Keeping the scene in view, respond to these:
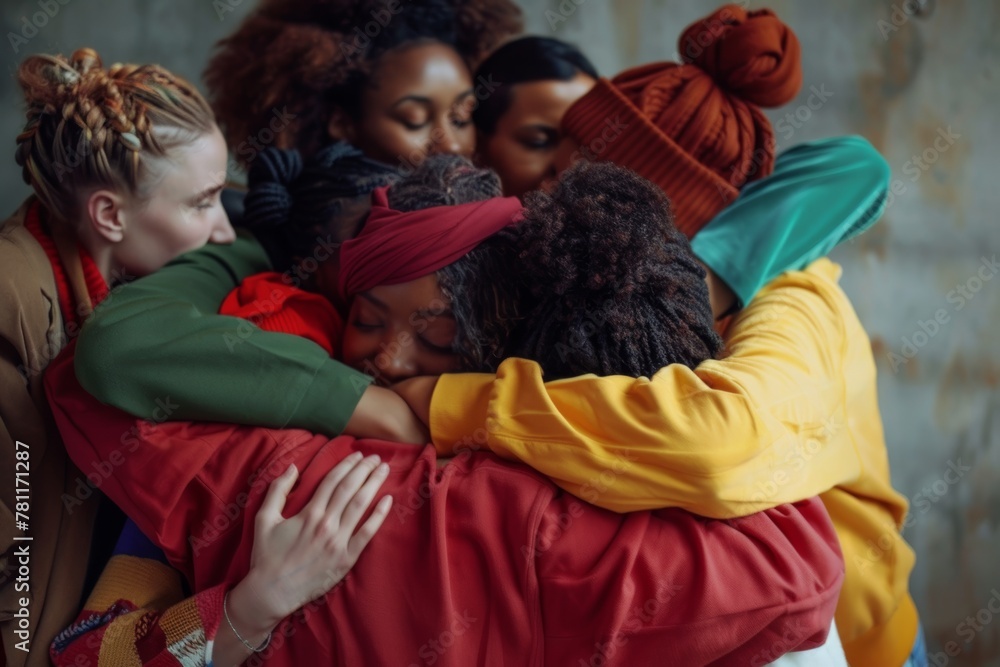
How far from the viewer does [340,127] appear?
178 cm

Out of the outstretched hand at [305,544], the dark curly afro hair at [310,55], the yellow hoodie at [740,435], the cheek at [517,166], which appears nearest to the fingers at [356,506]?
the outstretched hand at [305,544]

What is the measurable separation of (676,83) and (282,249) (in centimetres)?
74

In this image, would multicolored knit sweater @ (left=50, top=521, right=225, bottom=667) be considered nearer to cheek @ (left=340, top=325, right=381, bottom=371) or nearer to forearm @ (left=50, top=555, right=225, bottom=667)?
forearm @ (left=50, top=555, right=225, bottom=667)

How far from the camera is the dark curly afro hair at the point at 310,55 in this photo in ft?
5.76

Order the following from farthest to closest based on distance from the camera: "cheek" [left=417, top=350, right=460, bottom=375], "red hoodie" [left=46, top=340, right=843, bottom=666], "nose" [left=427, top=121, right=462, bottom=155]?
"nose" [left=427, top=121, right=462, bottom=155], "cheek" [left=417, top=350, right=460, bottom=375], "red hoodie" [left=46, top=340, right=843, bottom=666]

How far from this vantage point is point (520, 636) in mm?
1090

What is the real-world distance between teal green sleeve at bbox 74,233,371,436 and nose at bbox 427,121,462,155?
0.58 metres

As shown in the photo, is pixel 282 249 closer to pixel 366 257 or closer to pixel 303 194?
pixel 303 194

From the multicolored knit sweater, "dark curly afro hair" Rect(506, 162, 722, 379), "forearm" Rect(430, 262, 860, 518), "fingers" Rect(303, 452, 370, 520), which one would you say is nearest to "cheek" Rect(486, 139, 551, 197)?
"dark curly afro hair" Rect(506, 162, 722, 379)

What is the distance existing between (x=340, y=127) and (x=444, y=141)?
233 millimetres

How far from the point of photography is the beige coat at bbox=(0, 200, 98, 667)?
1261 millimetres

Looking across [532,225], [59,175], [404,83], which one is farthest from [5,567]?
[404,83]

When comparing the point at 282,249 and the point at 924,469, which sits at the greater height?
the point at 282,249

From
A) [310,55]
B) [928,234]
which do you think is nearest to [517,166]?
[310,55]
